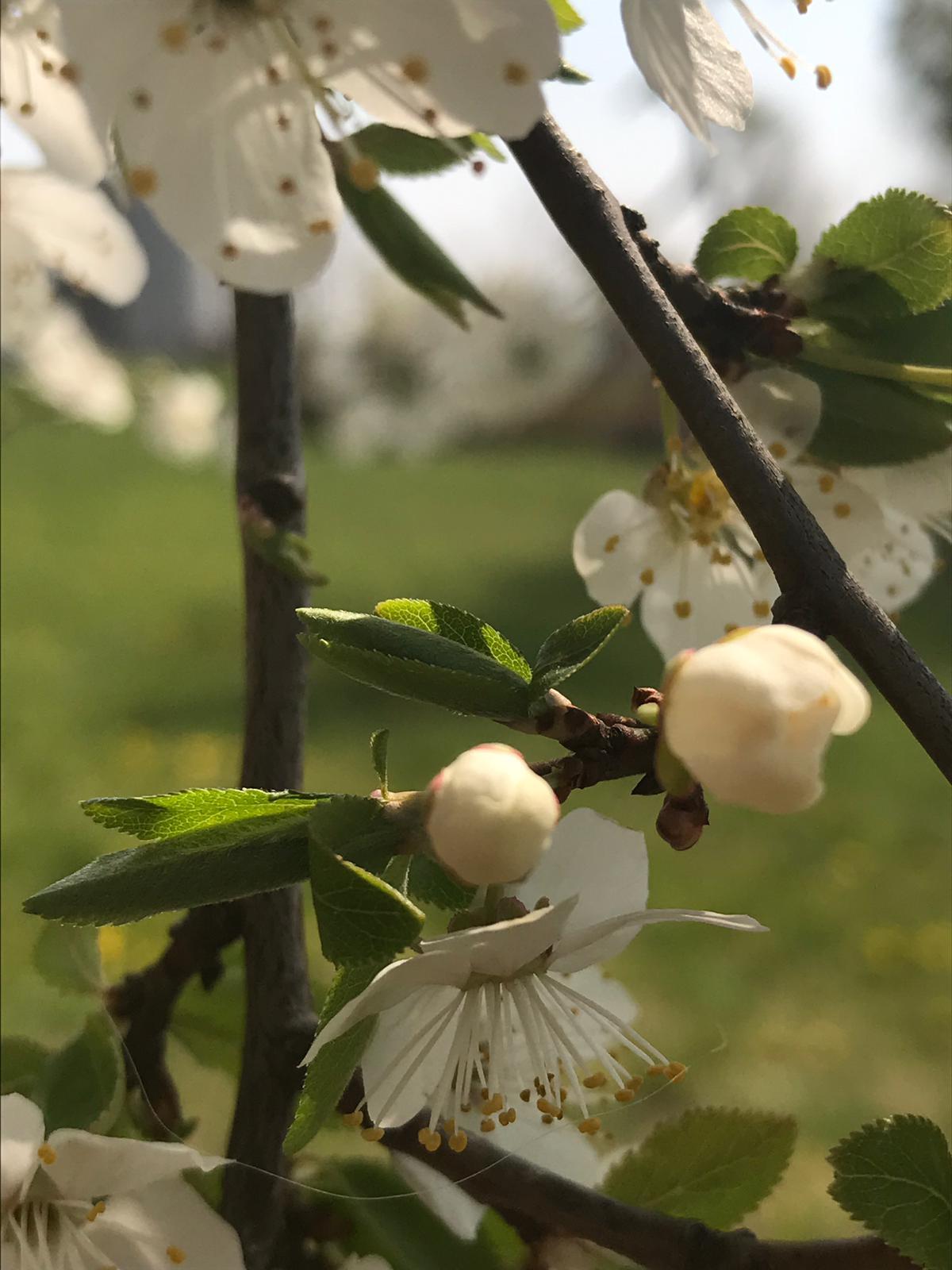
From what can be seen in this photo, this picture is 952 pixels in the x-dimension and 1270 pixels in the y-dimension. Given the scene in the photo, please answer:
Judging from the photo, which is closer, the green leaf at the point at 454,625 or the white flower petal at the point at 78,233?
the green leaf at the point at 454,625

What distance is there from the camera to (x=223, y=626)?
295cm

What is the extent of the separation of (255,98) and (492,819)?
0.52 feet

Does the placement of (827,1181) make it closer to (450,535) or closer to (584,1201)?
(584,1201)

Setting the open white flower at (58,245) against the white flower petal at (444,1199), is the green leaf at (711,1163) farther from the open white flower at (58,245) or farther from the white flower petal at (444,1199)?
the open white flower at (58,245)

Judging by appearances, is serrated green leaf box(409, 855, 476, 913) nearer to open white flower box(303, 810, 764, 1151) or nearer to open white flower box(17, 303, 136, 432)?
open white flower box(303, 810, 764, 1151)

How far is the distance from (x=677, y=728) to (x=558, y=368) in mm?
4072

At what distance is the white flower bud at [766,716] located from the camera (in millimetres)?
178

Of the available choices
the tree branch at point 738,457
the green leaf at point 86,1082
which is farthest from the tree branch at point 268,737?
the tree branch at point 738,457

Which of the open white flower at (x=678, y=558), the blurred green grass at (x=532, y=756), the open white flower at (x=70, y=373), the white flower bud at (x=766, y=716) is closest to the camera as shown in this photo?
the white flower bud at (x=766, y=716)

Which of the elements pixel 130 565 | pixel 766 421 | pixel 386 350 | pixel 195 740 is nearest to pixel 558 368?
pixel 386 350

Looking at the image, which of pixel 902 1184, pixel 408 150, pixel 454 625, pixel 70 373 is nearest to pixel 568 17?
pixel 408 150

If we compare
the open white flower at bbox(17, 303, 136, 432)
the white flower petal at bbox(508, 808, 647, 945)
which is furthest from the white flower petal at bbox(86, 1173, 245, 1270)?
the open white flower at bbox(17, 303, 136, 432)

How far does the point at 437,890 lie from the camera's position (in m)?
0.27

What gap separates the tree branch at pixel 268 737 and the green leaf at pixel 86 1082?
0.12ft
